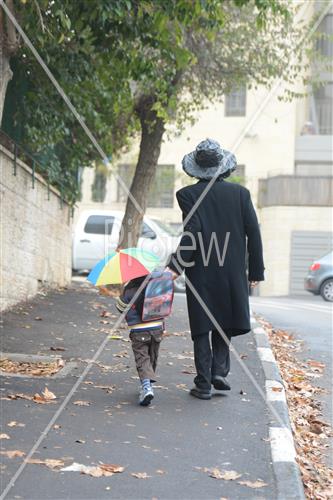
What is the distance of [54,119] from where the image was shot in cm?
1360

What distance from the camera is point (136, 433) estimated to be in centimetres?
571

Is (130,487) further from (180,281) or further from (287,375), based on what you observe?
(180,281)

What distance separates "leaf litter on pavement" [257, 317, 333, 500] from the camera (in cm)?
537

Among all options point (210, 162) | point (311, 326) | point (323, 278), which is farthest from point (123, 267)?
point (323, 278)

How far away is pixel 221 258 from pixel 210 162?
2.50 feet

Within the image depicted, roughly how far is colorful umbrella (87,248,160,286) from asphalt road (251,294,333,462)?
213cm

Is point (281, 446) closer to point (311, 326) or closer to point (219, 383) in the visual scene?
point (219, 383)

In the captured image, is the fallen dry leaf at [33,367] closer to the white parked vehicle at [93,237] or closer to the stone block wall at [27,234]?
the stone block wall at [27,234]

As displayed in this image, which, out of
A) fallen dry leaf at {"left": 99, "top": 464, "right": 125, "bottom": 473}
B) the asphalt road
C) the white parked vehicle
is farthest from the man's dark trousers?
the white parked vehicle

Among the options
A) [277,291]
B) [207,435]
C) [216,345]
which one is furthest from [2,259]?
[277,291]

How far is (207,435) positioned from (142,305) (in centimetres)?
123

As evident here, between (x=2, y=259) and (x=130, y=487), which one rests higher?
(x=2, y=259)

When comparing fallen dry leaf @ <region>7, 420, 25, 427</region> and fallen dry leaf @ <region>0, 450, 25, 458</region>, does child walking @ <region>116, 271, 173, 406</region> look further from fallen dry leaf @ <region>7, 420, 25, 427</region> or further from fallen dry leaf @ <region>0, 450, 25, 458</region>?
fallen dry leaf @ <region>0, 450, 25, 458</region>

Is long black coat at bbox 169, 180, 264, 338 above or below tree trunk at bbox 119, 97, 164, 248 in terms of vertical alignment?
below
